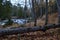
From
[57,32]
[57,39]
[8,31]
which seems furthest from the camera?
[57,32]

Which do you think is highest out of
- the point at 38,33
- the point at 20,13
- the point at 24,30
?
the point at 24,30

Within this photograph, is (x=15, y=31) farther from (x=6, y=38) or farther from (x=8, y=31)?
(x=6, y=38)

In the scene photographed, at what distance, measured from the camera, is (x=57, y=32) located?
33.9 ft

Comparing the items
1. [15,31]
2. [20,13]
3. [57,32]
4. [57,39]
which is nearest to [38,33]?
[57,32]

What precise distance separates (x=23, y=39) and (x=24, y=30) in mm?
937

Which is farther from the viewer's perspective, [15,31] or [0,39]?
[0,39]

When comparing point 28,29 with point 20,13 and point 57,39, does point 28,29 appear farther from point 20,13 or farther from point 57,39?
point 20,13

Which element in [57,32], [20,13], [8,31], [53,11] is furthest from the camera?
[20,13]

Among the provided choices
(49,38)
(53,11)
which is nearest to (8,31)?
(49,38)

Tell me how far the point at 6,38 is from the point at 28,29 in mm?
1728

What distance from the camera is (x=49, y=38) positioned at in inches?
376

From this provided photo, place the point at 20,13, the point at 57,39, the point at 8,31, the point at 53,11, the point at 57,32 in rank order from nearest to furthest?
the point at 8,31 → the point at 57,39 → the point at 57,32 → the point at 53,11 → the point at 20,13

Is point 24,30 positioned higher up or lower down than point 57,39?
higher up

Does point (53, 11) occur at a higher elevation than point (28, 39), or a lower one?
lower
